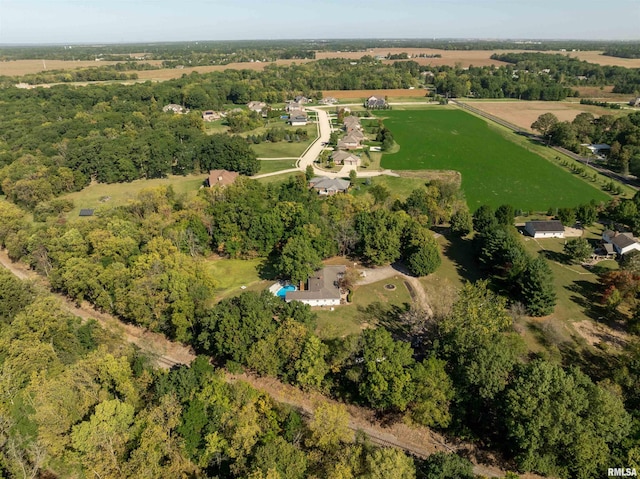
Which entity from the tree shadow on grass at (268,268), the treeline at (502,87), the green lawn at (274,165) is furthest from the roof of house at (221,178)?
the treeline at (502,87)

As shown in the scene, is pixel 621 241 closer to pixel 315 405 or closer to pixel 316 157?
pixel 315 405

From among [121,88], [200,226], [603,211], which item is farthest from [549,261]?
[121,88]

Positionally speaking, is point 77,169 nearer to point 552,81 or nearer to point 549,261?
point 549,261

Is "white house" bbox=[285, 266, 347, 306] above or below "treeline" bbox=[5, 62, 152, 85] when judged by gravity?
below

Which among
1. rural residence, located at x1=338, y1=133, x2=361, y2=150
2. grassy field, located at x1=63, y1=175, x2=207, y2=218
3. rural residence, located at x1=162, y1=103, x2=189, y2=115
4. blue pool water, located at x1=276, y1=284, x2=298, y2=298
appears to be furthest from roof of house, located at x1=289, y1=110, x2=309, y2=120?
blue pool water, located at x1=276, y1=284, x2=298, y2=298

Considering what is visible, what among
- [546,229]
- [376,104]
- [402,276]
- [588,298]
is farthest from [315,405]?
[376,104]

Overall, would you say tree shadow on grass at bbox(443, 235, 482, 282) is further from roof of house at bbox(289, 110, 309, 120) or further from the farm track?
roof of house at bbox(289, 110, 309, 120)

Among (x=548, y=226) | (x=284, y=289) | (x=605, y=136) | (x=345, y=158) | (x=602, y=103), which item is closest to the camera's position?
(x=284, y=289)
